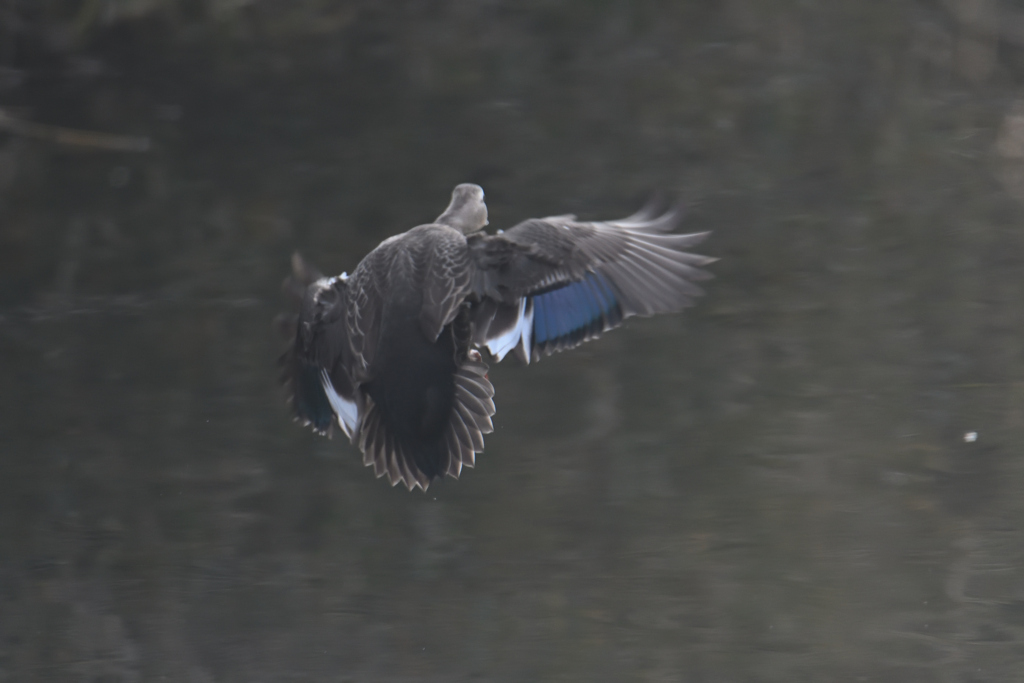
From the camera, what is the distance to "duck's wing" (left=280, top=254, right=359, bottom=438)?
12.2ft

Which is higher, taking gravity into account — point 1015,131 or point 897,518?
point 1015,131

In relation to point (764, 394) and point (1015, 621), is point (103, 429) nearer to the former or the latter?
point (764, 394)

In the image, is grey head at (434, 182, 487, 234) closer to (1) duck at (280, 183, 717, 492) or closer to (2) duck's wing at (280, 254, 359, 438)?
(1) duck at (280, 183, 717, 492)

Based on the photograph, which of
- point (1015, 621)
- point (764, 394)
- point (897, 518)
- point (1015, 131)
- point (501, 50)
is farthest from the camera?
point (501, 50)

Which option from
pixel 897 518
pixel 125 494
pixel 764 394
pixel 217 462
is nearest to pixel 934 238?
pixel 764 394

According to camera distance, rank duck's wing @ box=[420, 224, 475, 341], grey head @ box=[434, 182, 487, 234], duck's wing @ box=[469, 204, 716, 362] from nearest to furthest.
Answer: duck's wing @ box=[420, 224, 475, 341], duck's wing @ box=[469, 204, 716, 362], grey head @ box=[434, 182, 487, 234]

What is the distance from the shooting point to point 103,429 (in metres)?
5.00

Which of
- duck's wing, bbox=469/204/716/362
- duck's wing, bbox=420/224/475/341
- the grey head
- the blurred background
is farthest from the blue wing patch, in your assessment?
the blurred background

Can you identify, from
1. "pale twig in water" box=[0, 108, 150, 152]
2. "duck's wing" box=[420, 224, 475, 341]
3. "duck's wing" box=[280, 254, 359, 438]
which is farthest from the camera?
"pale twig in water" box=[0, 108, 150, 152]

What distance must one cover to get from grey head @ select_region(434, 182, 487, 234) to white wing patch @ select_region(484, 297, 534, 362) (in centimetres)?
53

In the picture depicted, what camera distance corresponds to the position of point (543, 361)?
507 cm

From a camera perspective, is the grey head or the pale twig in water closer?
the grey head

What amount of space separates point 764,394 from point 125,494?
2.62m

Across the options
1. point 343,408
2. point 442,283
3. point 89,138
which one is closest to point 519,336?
point 442,283
